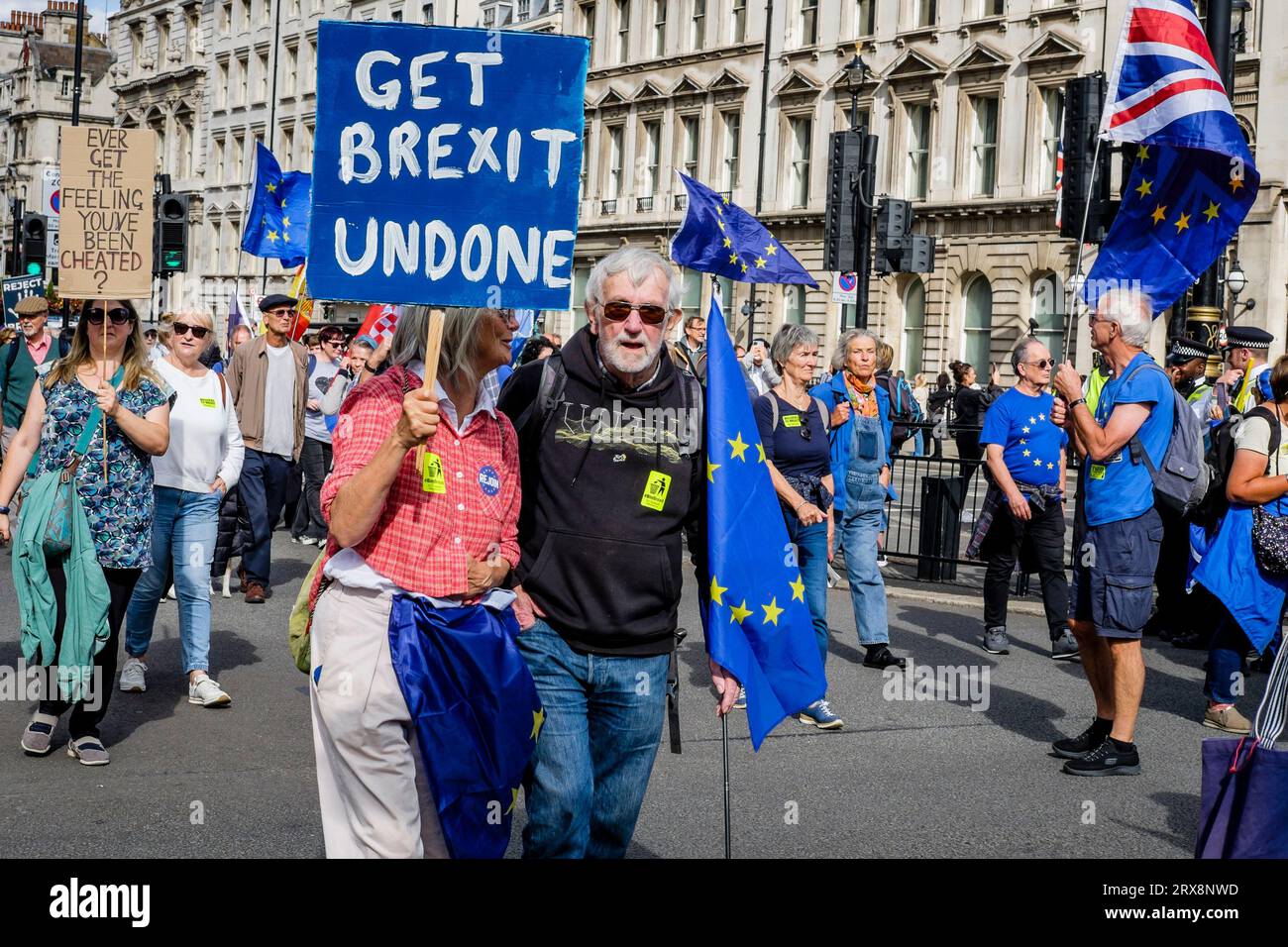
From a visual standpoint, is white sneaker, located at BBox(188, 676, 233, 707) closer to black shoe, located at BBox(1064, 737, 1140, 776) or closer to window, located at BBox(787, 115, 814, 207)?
black shoe, located at BBox(1064, 737, 1140, 776)

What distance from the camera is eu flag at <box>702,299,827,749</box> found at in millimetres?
4254

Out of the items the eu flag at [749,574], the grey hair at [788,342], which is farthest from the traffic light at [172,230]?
the eu flag at [749,574]

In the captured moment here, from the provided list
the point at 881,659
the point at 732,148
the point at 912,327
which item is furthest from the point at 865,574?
the point at 732,148

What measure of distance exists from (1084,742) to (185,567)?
14.6ft

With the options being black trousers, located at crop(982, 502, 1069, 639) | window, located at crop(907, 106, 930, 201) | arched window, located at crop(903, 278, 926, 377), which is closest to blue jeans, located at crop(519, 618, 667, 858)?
black trousers, located at crop(982, 502, 1069, 639)

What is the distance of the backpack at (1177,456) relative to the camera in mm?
6754

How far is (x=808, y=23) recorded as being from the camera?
139 feet

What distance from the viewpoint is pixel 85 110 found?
9025 centimetres

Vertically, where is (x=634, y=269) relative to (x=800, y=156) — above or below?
below

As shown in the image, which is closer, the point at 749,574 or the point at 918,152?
the point at 749,574

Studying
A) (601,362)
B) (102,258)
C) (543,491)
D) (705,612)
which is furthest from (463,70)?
(102,258)

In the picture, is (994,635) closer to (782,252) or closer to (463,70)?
(782,252)

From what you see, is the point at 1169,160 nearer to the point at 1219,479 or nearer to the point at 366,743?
the point at 1219,479

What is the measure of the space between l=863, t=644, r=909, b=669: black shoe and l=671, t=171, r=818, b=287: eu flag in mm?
2355
